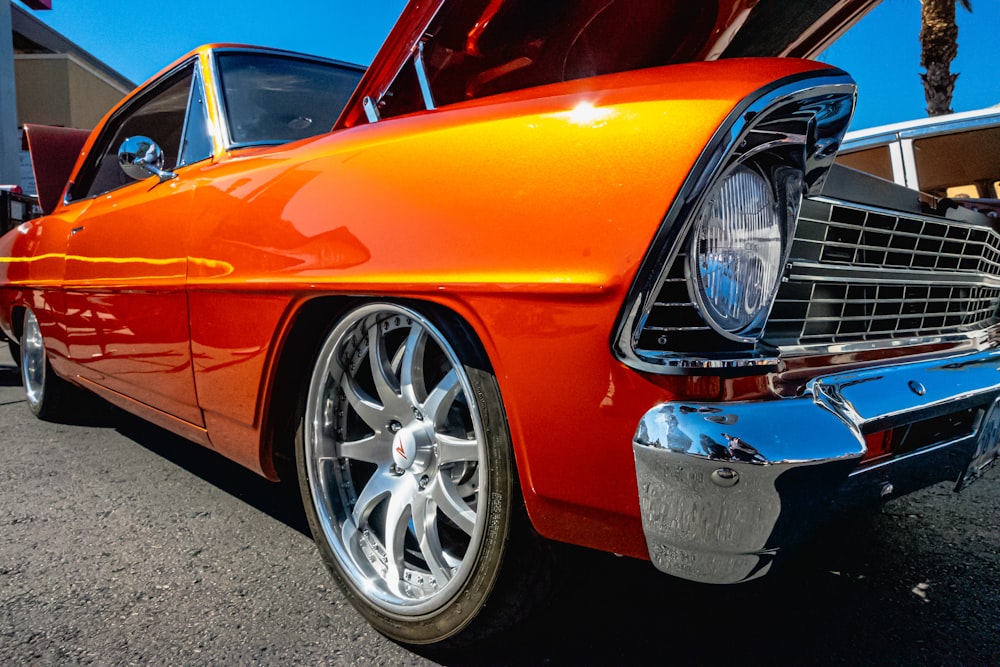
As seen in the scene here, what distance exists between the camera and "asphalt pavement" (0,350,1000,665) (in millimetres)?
1588

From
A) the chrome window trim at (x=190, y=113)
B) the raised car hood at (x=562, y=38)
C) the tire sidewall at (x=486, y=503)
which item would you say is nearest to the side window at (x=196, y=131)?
the chrome window trim at (x=190, y=113)

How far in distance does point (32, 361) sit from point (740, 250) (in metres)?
4.08

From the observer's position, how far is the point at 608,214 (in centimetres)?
118

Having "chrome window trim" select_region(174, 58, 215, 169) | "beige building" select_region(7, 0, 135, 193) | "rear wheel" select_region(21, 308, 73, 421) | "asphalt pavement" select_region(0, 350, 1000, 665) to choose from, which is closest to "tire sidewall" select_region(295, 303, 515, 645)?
"asphalt pavement" select_region(0, 350, 1000, 665)

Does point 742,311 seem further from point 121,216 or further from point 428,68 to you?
point 121,216

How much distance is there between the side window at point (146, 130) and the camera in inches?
107

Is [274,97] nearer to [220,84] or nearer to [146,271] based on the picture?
[220,84]

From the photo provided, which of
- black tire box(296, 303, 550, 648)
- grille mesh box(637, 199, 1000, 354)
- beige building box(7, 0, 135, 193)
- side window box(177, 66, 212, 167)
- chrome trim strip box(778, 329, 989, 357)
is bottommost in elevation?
black tire box(296, 303, 550, 648)

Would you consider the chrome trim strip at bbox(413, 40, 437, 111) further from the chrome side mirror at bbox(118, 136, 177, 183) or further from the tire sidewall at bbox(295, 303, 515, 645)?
the chrome side mirror at bbox(118, 136, 177, 183)

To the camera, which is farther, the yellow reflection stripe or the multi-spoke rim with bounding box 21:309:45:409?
the multi-spoke rim with bounding box 21:309:45:409

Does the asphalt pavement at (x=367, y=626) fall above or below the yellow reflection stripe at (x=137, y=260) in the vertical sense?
below

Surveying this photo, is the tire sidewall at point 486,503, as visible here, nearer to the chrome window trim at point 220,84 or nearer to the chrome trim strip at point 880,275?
the chrome trim strip at point 880,275

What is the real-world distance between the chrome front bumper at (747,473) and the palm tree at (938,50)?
12.1m

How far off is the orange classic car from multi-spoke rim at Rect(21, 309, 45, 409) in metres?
2.02
